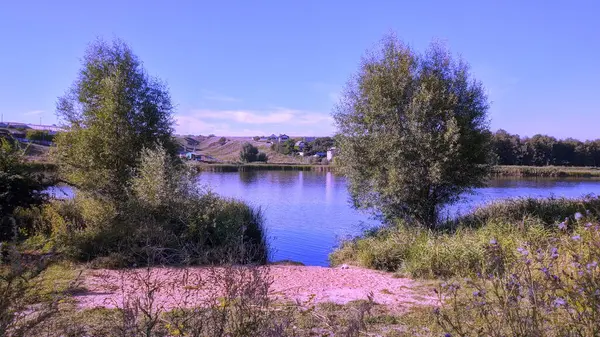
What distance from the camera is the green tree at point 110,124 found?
49.6ft

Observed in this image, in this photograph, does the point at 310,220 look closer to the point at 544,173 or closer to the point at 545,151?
the point at 544,173

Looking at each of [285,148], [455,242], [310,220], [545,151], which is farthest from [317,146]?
[455,242]

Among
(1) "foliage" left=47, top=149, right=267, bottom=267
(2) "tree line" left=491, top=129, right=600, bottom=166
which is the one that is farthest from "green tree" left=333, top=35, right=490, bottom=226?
(2) "tree line" left=491, top=129, right=600, bottom=166

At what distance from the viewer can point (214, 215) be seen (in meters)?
12.8

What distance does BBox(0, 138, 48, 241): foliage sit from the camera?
1017 centimetres

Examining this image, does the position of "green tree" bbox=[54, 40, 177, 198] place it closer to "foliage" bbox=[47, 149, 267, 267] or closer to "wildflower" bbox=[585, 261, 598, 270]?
"foliage" bbox=[47, 149, 267, 267]

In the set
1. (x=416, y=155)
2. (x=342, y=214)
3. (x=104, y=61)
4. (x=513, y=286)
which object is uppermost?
(x=104, y=61)

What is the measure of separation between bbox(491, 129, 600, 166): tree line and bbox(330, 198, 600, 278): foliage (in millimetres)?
41063

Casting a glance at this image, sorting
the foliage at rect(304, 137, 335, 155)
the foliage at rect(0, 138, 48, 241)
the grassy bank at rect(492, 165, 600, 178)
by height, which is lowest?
the grassy bank at rect(492, 165, 600, 178)

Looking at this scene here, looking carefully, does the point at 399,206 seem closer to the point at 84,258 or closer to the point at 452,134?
the point at 452,134

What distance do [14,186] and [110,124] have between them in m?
5.12

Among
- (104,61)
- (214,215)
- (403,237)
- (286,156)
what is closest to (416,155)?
(403,237)

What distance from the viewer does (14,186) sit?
10320mm

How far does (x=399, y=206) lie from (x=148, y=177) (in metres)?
7.24
